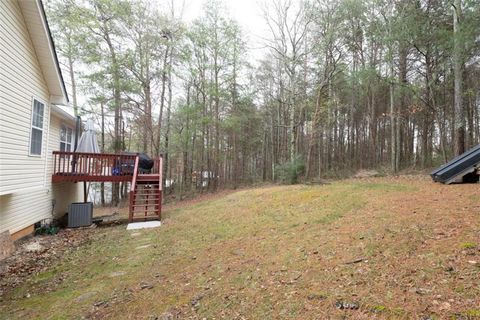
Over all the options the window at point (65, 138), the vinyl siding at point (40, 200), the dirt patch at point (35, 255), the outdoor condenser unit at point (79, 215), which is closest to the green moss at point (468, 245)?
the dirt patch at point (35, 255)

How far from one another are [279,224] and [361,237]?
2.23 meters

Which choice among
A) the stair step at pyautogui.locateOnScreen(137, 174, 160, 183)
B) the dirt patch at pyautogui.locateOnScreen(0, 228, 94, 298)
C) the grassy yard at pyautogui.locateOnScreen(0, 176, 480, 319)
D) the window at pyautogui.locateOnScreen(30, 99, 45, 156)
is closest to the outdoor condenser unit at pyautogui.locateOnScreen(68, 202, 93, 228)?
the dirt patch at pyautogui.locateOnScreen(0, 228, 94, 298)

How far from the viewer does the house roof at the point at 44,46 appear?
20.8ft

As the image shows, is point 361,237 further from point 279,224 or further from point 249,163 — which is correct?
point 249,163

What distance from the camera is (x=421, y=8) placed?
11.2 meters

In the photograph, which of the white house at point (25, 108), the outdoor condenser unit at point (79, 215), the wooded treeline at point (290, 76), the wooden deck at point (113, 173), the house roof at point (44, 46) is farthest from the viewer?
the wooded treeline at point (290, 76)

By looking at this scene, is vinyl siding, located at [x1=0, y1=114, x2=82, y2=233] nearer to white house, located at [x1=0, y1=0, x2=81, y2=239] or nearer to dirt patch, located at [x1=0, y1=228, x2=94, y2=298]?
white house, located at [x1=0, y1=0, x2=81, y2=239]

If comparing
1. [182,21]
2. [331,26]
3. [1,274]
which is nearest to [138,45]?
[182,21]

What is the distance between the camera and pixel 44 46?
716 centimetres

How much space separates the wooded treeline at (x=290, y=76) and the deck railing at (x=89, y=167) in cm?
668

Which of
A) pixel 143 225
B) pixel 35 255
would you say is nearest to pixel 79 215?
pixel 143 225

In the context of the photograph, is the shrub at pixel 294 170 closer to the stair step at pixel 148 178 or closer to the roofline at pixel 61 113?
the stair step at pixel 148 178

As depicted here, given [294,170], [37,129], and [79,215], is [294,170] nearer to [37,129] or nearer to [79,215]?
[79,215]

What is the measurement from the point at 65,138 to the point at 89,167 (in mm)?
2699
